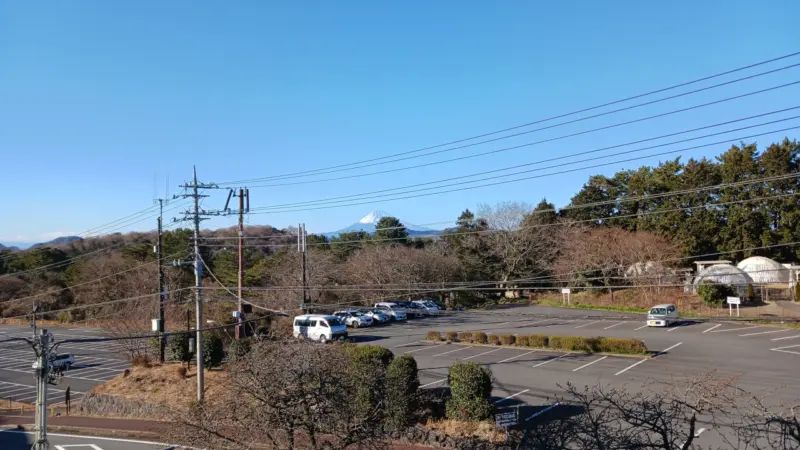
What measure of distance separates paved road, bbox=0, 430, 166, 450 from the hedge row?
16153 mm

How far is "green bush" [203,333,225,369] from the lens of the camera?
22.4m

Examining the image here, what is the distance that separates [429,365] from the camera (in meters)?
23.3

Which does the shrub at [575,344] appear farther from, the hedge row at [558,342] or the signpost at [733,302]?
the signpost at [733,302]

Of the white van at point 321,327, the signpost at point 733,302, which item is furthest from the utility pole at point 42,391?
the signpost at point 733,302

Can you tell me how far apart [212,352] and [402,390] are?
1077cm

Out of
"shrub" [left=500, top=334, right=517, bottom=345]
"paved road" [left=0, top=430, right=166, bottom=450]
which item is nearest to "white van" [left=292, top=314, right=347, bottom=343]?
"shrub" [left=500, top=334, right=517, bottom=345]

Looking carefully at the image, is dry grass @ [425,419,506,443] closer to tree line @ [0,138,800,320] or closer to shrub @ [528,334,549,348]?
shrub @ [528,334,549,348]

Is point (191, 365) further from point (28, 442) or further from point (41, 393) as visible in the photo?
point (41, 393)

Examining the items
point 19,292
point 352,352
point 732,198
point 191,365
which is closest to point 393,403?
point 352,352

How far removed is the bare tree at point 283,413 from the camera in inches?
355

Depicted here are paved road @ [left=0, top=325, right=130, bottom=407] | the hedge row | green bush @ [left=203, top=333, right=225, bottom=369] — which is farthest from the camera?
paved road @ [left=0, top=325, right=130, bottom=407]

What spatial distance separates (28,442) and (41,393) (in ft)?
32.4

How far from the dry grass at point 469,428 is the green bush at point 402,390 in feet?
2.51

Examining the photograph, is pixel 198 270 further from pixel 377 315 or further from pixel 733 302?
pixel 733 302
